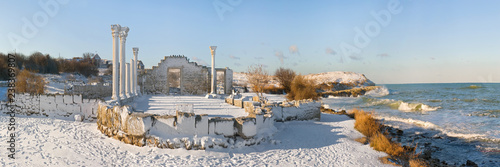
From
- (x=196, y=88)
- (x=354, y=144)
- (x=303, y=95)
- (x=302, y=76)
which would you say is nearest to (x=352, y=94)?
(x=302, y=76)

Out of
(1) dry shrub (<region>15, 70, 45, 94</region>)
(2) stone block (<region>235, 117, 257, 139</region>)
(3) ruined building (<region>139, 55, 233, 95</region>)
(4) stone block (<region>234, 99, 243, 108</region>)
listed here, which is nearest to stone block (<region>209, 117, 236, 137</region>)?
(2) stone block (<region>235, 117, 257, 139</region>)

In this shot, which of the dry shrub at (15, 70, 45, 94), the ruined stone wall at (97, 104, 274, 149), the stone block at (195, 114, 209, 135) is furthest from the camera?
the dry shrub at (15, 70, 45, 94)

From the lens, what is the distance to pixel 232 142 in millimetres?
6934

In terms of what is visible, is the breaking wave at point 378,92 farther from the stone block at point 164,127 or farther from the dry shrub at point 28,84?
the stone block at point 164,127

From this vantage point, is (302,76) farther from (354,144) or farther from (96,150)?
(96,150)

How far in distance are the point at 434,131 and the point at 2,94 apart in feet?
67.0

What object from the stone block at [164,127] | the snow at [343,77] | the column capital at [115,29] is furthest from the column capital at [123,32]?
the snow at [343,77]

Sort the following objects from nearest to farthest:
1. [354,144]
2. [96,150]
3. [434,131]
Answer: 1. [96,150]
2. [354,144]
3. [434,131]

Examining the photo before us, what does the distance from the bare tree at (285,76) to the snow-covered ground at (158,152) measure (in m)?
26.2

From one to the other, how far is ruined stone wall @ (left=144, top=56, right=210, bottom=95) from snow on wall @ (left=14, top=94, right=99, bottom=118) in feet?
48.2

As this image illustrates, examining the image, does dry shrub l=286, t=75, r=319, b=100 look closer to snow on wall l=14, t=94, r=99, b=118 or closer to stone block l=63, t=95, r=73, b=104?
snow on wall l=14, t=94, r=99, b=118

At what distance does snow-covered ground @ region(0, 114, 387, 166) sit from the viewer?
5.95 metres

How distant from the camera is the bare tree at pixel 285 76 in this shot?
34.7m

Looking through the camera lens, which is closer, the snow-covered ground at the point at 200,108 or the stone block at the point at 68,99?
the stone block at the point at 68,99
